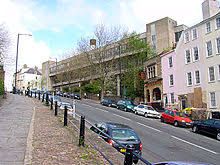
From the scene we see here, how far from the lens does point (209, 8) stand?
127 feet

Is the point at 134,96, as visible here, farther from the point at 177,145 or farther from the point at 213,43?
the point at 177,145

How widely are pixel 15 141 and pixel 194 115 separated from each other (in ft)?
89.0

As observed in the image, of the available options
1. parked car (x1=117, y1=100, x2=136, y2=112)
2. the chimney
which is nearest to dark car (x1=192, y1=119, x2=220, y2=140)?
parked car (x1=117, y1=100, x2=136, y2=112)

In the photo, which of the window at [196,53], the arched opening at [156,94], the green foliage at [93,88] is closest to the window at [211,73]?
the window at [196,53]

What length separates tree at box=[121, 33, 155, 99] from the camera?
56.5 meters

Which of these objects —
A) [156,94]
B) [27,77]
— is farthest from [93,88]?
[27,77]

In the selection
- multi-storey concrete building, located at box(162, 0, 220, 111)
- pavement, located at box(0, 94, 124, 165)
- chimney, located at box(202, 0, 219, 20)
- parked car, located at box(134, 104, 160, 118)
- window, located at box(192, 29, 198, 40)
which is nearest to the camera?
pavement, located at box(0, 94, 124, 165)

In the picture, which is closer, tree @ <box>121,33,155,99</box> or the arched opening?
the arched opening

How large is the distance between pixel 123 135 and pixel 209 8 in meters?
30.5

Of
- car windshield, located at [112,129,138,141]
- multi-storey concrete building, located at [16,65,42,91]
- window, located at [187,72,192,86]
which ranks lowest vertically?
car windshield, located at [112,129,138,141]

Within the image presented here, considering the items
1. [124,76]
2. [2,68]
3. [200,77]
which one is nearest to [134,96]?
[124,76]

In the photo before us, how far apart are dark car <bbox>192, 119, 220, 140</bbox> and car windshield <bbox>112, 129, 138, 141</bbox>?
1023 cm

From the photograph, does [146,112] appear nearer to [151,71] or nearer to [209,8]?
[209,8]

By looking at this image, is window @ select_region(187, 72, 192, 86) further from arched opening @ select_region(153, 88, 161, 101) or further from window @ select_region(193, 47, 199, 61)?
arched opening @ select_region(153, 88, 161, 101)
